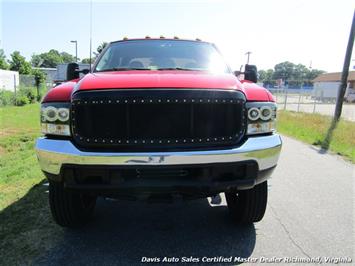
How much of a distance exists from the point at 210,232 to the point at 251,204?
50 cm

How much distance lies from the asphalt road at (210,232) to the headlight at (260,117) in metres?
1.10

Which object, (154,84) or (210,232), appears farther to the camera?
(210,232)

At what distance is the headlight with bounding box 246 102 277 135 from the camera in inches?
114

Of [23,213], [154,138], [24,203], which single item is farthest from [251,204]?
[24,203]

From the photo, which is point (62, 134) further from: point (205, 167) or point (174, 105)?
point (205, 167)

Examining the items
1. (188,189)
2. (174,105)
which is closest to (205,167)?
(188,189)

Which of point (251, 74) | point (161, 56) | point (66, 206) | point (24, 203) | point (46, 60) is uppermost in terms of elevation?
point (161, 56)

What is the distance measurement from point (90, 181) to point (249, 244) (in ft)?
5.21

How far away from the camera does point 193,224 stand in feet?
12.0

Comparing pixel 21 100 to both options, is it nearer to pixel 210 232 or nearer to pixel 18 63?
pixel 210 232

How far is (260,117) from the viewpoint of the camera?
2928mm

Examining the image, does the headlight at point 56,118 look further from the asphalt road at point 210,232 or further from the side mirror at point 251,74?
the side mirror at point 251,74

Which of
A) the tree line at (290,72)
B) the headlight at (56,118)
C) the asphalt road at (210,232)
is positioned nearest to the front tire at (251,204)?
the asphalt road at (210,232)

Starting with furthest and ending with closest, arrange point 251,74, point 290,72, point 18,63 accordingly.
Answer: point 290,72 < point 18,63 < point 251,74
